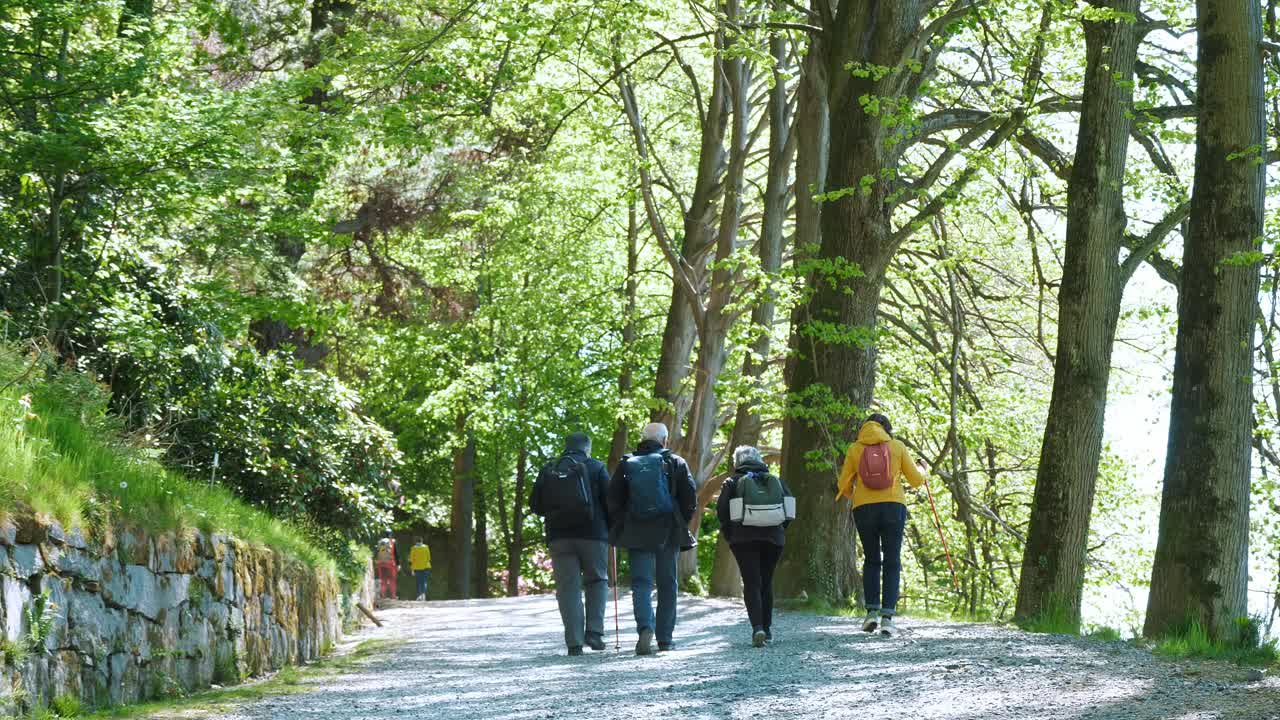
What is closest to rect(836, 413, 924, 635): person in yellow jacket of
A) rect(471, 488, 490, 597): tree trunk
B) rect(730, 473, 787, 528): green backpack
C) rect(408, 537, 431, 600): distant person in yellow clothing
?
rect(730, 473, 787, 528): green backpack

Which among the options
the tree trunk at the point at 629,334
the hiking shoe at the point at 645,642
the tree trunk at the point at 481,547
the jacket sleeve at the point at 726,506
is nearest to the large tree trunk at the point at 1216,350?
the jacket sleeve at the point at 726,506

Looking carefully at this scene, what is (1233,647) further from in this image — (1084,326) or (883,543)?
(1084,326)

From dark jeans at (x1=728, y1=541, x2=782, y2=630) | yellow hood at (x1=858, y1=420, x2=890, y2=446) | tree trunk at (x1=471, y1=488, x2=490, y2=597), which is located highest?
yellow hood at (x1=858, y1=420, x2=890, y2=446)

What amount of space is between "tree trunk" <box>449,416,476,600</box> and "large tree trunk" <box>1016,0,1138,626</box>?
24.6 m

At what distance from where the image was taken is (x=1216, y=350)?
10.6 metres

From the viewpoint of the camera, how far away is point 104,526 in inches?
300

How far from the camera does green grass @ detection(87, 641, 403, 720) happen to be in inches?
295

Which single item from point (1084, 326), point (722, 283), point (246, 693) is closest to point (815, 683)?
point (246, 693)

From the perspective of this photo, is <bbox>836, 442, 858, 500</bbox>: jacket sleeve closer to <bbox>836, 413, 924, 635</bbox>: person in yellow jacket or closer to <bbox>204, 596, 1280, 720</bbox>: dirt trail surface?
<bbox>836, 413, 924, 635</bbox>: person in yellow jacket

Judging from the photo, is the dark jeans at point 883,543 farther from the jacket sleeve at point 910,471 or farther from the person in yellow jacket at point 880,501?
the jacket sleeve at point 910,471

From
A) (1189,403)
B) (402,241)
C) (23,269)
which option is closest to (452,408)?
(402,241)

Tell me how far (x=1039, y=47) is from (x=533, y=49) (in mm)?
8118

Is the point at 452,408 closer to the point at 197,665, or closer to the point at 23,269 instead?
the point at 23,269

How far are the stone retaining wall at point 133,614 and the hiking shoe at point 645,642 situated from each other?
2899 millimetres
